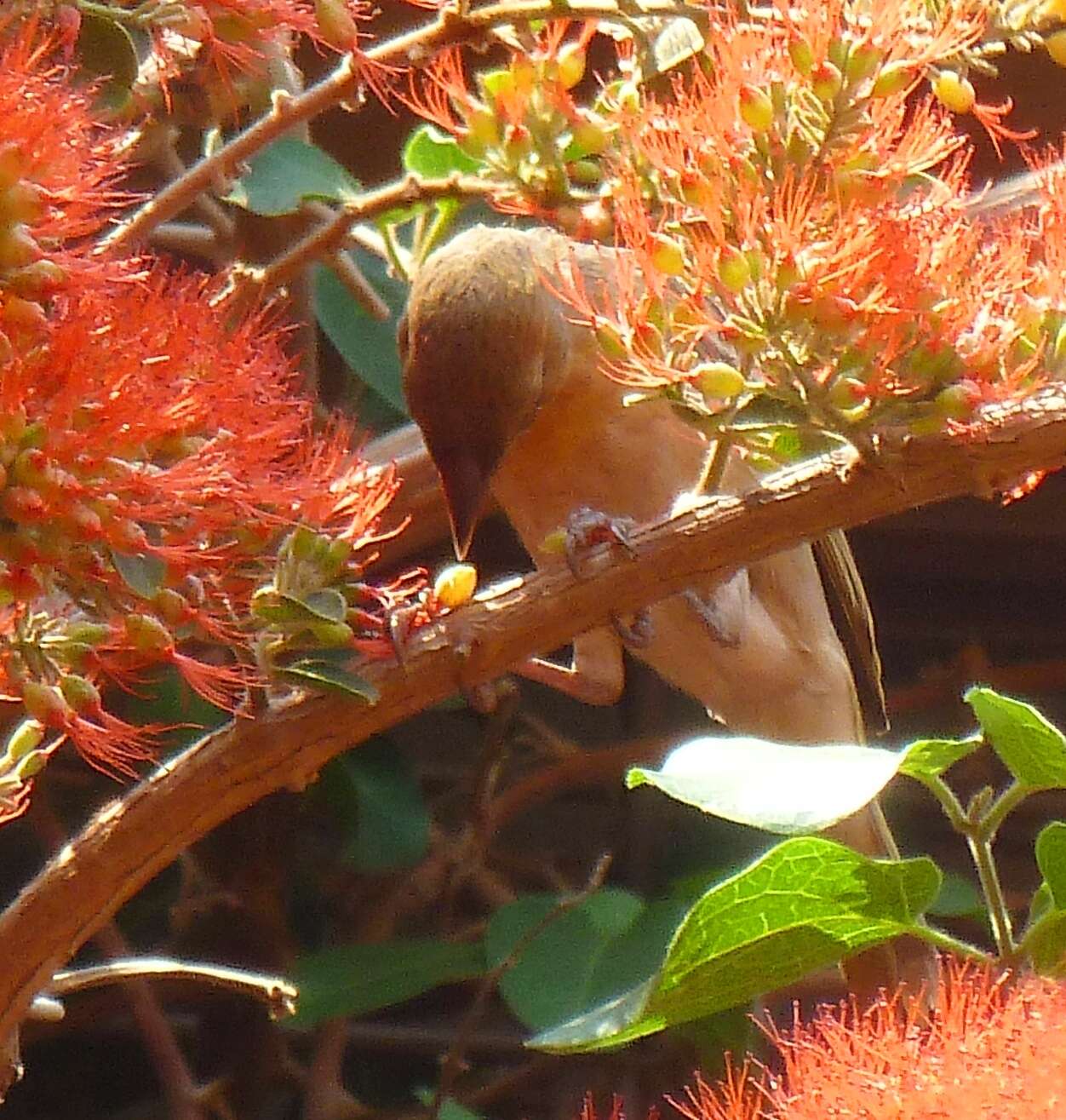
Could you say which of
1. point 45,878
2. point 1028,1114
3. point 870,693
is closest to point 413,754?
point 870,693

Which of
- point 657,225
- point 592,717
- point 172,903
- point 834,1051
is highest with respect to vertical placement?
point 657,225

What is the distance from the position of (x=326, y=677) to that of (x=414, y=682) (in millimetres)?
47

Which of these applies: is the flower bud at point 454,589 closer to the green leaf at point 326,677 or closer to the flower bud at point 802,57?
the green leaf at point 326,677

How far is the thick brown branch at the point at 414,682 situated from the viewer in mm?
763

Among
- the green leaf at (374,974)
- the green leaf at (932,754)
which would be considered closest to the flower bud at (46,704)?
the green leaf at (932,754)

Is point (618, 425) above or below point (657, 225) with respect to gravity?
below

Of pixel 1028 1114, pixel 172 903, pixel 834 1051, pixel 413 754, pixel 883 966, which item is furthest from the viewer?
pixel 413 754

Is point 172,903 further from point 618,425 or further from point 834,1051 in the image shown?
point 834,1051

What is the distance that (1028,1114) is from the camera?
0.52m

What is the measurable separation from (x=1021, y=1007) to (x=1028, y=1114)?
97 mm

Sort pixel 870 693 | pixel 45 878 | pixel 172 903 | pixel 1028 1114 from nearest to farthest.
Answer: pixel 1028 1114 → pixel 45 878 → pixel 870 693 → pixel 172 903

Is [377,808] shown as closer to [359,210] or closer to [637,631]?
[637,631]

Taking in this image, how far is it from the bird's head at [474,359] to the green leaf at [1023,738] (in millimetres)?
429

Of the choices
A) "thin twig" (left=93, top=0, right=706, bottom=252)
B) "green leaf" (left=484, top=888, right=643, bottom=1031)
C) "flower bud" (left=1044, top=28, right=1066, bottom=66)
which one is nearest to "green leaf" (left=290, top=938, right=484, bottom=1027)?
"green leaf" (left=484, top=888, right=643, bottom=1031)
